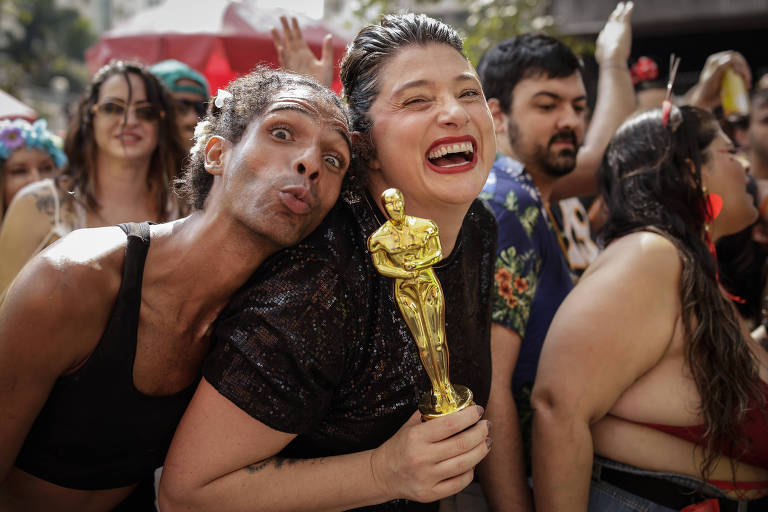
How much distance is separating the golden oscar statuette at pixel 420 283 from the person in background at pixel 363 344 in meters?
0.06

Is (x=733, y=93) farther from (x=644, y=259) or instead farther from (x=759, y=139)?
(x=644, y=259)

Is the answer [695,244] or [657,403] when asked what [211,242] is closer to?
[657,403]

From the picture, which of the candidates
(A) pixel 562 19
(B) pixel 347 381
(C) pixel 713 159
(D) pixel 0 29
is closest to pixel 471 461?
(B) pixel 347 381

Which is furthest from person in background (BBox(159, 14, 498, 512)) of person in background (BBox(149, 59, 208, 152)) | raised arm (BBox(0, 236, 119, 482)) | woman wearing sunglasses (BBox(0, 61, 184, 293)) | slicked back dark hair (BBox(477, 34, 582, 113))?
person in background (BBox(149, 59, 208, 152))

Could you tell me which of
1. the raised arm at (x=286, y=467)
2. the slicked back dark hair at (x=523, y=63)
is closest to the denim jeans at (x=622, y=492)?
the raised arm at (x=286, y=467)

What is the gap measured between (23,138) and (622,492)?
14.5 ft

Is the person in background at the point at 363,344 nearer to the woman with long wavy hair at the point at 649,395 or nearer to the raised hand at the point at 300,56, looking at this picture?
the woman with long wavy hair at the point at 649,395

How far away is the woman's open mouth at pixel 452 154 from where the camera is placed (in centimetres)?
169

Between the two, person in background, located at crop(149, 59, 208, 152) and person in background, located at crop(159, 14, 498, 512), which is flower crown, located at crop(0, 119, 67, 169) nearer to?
person in background, located at crop(149, 59, 208, 152)

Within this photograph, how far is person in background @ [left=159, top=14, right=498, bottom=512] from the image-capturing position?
4.60 feet

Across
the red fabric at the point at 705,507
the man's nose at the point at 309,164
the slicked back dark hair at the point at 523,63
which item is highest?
the slicked back dark hair at the point at 523,63

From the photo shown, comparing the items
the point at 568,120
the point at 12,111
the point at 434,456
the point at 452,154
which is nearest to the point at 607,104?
the point at 568,120

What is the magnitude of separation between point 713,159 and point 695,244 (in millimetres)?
482

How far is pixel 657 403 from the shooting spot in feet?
6.75
